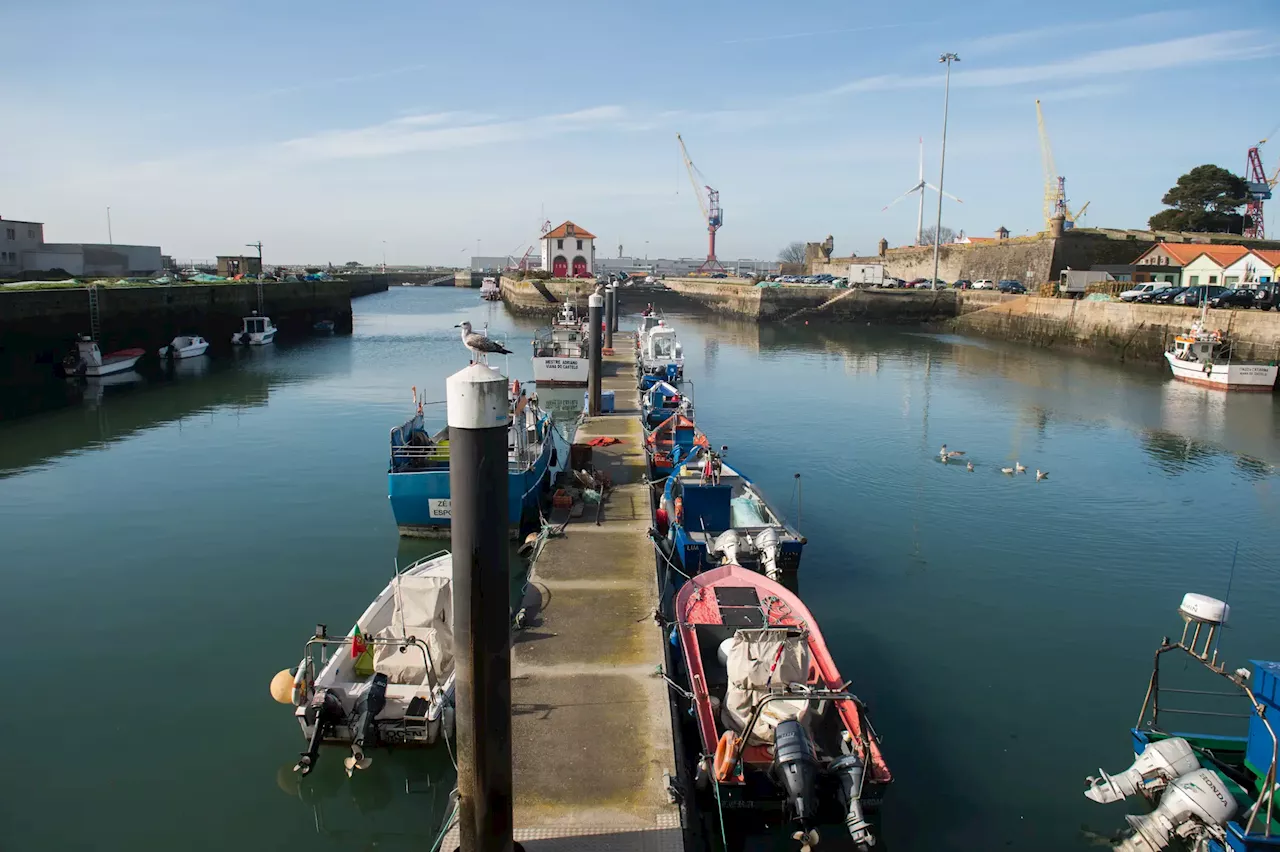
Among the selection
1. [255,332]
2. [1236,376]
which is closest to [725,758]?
[1236,376]

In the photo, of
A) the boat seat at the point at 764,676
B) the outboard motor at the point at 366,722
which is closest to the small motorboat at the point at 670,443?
the boat seat at the point at 764,676

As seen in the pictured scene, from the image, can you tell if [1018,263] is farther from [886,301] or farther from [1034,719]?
[1034,719]

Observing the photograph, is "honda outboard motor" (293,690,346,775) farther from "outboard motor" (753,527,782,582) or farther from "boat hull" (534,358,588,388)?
"boat hull" (534,358,588,388)

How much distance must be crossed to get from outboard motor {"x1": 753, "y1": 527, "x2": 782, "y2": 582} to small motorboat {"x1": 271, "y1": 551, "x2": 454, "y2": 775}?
5.50 m

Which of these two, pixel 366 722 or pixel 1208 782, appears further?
pixel 366 722

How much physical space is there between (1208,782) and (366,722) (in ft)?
26.9

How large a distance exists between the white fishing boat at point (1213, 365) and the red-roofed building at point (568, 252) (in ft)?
222

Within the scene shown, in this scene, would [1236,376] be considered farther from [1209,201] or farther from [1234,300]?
[1209,201]

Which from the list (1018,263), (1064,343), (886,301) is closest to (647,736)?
(1064,343)

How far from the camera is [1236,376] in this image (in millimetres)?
37812

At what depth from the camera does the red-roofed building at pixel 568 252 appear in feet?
325

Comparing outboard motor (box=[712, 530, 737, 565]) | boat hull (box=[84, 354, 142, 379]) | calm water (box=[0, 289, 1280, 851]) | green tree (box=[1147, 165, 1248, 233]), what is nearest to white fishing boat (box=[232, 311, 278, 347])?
boat hull (box=[84, 354, 142, 379])

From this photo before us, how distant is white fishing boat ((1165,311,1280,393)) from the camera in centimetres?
3744

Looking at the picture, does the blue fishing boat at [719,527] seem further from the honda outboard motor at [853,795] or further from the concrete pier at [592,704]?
the honda outboard motor at [853,795]
